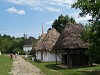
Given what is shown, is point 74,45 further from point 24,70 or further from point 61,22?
point 61,22

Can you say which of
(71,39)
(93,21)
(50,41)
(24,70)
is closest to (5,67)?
(24,70)

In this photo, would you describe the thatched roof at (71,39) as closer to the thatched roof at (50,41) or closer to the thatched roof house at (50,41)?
the thatched roof house at (50,41)

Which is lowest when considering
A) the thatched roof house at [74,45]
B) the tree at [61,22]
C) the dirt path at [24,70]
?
the dirt path at [24,70]

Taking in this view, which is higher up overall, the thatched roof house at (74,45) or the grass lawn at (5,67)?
the thatched roof house at (74,45)

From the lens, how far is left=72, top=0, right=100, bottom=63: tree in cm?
2347

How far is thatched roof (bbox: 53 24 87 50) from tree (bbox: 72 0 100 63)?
855 cm

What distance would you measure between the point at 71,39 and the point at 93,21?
9.94m

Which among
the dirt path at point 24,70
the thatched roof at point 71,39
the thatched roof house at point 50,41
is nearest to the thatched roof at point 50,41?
the thatched roof house at point 50,41

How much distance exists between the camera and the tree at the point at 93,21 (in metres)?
23.5

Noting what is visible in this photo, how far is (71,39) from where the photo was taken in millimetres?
34125

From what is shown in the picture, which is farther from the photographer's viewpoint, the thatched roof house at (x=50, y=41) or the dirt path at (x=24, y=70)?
the thatched roof house at (x=50, y=41)

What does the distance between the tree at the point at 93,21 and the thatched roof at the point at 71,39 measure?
855 centimetres

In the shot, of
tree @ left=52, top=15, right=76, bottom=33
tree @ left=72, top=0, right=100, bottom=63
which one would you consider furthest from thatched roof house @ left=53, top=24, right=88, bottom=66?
tree @ left=52, top=15, right=76, bottom=33

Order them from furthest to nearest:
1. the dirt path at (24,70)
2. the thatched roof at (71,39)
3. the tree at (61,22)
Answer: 1. the tree at (61,22)
2. the thatched roof at (71,39)
3. the dirt path at (24,70)
